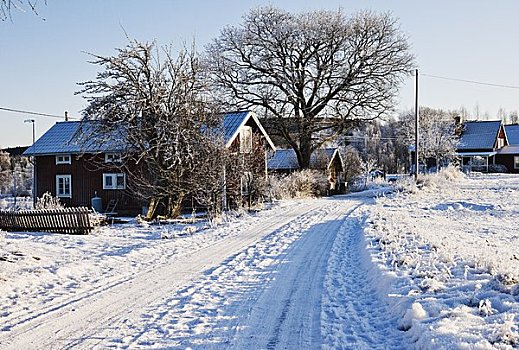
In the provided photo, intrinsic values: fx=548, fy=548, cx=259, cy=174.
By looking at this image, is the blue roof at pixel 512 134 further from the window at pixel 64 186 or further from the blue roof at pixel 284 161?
the window at pixel 64 186

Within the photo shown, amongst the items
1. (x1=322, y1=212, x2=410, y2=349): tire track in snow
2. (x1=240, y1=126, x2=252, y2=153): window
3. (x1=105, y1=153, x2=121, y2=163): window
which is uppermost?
(x1=240, y1=126, x2=252, y2=153): window

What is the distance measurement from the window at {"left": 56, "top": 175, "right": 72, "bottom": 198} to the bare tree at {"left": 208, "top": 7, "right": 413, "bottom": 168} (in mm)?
13563

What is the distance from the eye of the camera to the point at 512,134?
69938 mm

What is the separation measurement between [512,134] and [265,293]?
69.6 metres

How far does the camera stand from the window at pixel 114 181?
3232 centimetres

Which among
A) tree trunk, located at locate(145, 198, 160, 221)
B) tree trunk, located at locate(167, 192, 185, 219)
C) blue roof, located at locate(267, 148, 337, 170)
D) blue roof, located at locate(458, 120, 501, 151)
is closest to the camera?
tree trunk, located at locate(145, 198, 160, 221)

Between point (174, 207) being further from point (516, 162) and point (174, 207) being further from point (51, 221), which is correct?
point (516, 162)

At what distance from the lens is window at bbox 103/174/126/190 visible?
32316 mm

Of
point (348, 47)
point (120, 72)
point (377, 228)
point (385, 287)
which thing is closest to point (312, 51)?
Answer: point (348, 47)

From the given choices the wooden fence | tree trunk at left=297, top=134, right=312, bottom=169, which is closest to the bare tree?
tree trunk at left=297, top=134, right=312, bottom=169

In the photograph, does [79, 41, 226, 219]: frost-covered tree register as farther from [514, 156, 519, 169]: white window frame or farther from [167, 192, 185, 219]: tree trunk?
[514, 156, 519, 169]: white window frame


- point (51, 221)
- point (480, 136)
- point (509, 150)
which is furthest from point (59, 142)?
point (509, 150)

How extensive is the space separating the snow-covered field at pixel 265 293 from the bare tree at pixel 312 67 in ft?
83.4

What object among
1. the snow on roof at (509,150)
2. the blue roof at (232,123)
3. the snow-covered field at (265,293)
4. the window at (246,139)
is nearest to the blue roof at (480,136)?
the snow on roof at (509,150)
